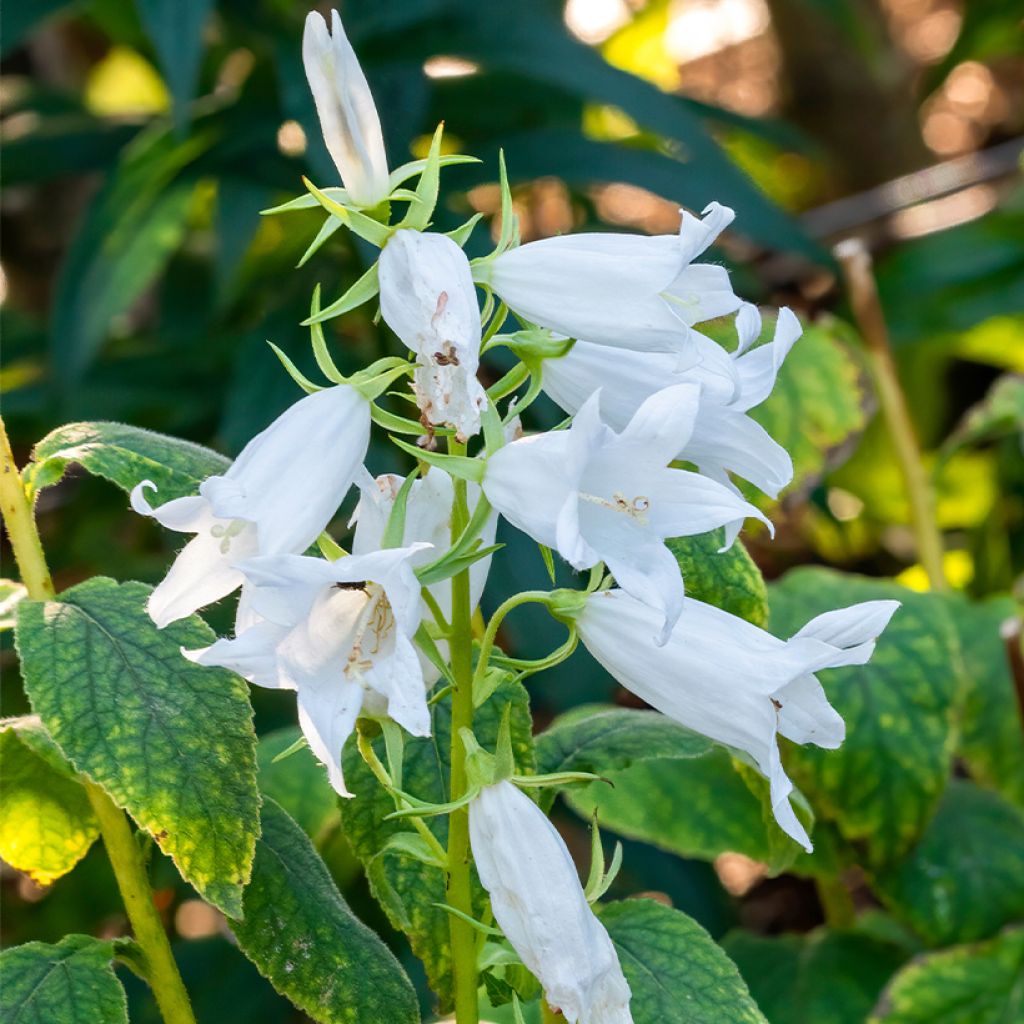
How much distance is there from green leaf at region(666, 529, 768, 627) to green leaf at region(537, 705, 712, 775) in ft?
0.19

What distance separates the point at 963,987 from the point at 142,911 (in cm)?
47

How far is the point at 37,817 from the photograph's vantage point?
1.72 ft

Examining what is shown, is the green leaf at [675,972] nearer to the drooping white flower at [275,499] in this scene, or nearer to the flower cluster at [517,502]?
the flower cluster at [517,502]

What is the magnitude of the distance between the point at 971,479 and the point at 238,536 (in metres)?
1.48

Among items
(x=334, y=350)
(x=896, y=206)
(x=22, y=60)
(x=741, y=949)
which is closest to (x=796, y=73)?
(x=896, y=206)

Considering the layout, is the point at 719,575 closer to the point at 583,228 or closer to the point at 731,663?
the point at 731,663

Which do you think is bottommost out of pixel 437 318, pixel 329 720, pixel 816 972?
pixel 816 972

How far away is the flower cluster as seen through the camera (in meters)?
0.38

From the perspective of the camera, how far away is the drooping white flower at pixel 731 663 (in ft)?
1.41

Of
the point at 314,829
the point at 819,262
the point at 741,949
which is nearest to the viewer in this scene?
the point at 314,829

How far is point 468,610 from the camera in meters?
0.43

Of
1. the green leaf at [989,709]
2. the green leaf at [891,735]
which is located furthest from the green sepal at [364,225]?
the green leaf at [989,709]

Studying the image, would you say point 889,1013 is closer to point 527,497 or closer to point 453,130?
point 527,497

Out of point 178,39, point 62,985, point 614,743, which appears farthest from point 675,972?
point 178,39
